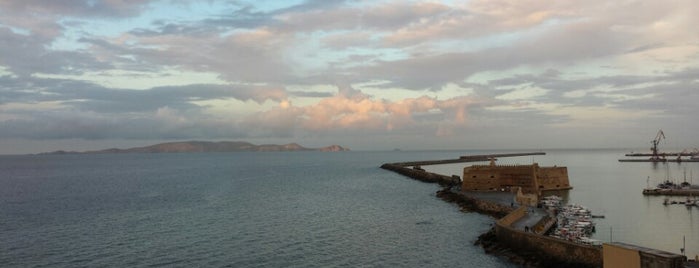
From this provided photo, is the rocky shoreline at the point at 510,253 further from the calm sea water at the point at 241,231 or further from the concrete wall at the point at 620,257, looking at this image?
the concrete wall at the point at 620,257

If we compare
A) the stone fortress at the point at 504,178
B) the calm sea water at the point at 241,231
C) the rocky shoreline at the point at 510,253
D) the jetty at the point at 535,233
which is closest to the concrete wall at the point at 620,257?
the jetty at the point at 535,233

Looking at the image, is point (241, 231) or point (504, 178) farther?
point (504, 178)

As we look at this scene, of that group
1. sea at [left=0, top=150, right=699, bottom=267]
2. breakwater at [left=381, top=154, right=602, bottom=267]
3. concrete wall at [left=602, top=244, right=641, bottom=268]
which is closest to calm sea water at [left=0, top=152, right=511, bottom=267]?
sea at [left=0, top=150, right=699, bottom=267]

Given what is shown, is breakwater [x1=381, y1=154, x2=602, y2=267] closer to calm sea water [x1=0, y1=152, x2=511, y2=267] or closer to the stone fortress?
calm sea water [x1=0, y1=152, x2=511, y2=267]

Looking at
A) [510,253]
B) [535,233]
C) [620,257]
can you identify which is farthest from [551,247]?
[620,257]

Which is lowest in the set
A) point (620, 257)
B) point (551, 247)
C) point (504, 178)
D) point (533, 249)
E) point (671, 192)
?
point (671, 192)

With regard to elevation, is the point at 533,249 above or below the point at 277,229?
above

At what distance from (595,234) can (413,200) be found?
26.2m

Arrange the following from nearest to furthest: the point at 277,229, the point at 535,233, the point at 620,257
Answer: the point at 620,257 < the point at 535,233 < the point at 277,229

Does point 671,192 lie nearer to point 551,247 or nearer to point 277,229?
point 551,247

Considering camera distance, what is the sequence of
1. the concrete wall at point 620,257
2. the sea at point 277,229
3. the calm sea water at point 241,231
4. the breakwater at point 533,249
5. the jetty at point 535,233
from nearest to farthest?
the concrete wall at point 620,257
the jetty at point 535,233
the breakwater at point 533,249
the calm sea water at point 241,231
the sea at point 277,229

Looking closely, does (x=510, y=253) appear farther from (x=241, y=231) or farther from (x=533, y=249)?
(x=241, y=231)

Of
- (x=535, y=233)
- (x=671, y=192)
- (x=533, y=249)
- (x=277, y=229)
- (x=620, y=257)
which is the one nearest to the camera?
(x=620, y=257)

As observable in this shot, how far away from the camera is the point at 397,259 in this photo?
31.7 metres
